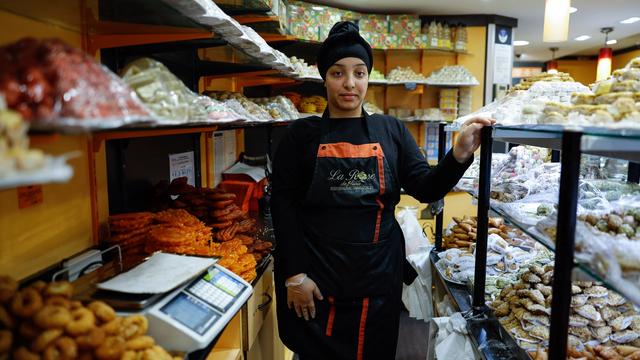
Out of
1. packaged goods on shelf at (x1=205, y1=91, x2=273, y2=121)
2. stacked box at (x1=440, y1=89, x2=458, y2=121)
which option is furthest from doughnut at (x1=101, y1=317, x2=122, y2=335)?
stacked box at (x1=440, y1=89, x2=458, y2=121)

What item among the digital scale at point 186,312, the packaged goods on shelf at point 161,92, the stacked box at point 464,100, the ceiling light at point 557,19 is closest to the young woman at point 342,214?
the digital scale at point 186,312

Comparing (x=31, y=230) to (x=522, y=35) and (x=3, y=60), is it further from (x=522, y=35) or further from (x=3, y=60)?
(x=522, y=35)

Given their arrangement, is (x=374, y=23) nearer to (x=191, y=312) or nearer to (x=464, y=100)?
(x=464, y=100)

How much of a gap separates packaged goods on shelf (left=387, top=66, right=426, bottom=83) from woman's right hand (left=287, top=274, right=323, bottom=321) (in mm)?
4327

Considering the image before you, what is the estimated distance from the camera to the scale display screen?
4.16 feet

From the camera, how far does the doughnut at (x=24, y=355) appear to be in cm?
99

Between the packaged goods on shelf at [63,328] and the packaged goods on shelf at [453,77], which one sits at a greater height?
the packaged goods on shelf at [453,77]

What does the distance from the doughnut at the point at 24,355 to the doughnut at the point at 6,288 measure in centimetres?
14

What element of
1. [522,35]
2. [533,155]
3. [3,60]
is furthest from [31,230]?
[522,35]

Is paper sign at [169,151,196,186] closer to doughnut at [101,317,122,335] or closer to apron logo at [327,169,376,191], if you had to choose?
apron logo at [327,169,376,191]

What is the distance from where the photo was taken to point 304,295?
2.00 m

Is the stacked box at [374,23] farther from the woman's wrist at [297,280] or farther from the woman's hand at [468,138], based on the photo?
the woman's wrist at [297,280]

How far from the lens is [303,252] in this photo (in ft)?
6.67

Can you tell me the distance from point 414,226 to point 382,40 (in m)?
2.86
